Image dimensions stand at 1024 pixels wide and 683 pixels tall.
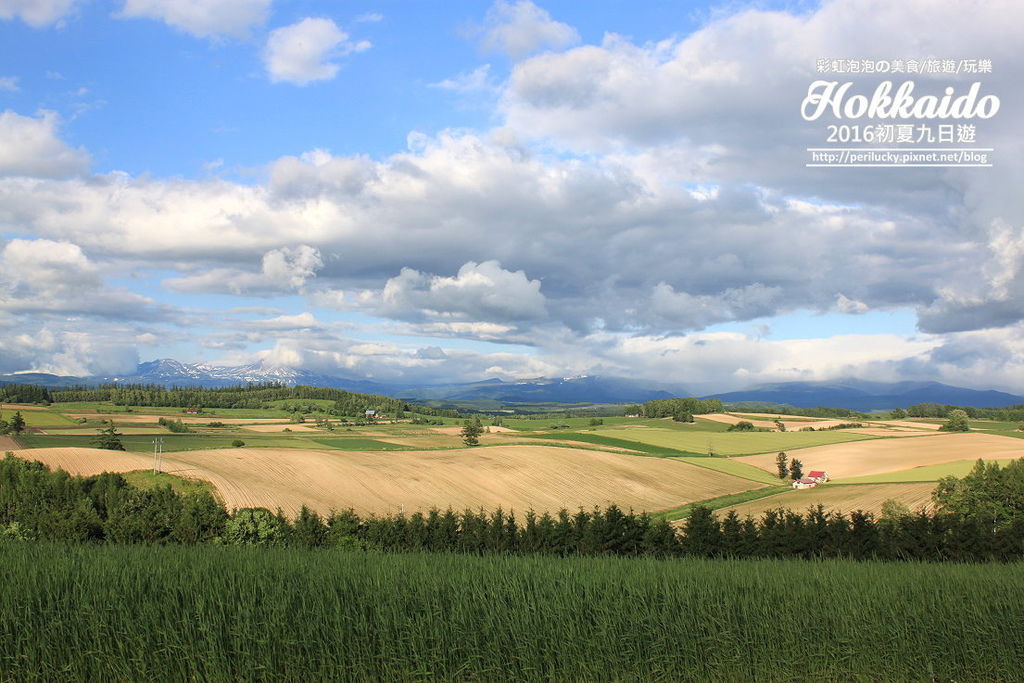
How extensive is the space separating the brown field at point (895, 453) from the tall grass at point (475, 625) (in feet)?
290

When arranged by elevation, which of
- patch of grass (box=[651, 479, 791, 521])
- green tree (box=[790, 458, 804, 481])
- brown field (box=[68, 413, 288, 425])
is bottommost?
patch of grass (box=[651, 479, 791, 521])

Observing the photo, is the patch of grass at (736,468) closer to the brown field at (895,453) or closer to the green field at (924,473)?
the brown field at (895,453)

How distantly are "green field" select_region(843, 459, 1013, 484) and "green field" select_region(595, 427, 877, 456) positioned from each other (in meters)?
33.2

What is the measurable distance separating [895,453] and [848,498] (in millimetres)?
39729

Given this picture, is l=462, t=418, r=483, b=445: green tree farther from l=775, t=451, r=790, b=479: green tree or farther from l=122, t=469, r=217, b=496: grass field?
l=122, t=469, r=217, b=496: grass field

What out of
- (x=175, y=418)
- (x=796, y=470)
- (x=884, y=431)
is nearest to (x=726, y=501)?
(x=796, y=470)

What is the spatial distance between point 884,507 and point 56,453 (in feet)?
277

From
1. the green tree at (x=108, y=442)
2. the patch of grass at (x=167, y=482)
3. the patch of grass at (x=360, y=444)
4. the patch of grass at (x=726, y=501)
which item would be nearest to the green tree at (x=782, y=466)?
the patch of grass at (x=726, y=501)

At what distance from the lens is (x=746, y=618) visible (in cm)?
1175

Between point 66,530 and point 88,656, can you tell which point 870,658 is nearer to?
point 88,656

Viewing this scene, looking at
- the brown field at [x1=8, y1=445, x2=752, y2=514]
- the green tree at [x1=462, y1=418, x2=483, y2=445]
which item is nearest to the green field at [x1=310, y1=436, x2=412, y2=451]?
the green tree at [x1=462, y1=418, x2=483, y2=445]

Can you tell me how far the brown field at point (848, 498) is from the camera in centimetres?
6462

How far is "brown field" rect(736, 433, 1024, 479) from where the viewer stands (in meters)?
90.7

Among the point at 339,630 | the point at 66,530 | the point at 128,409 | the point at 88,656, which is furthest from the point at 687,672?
the point at 128,409
